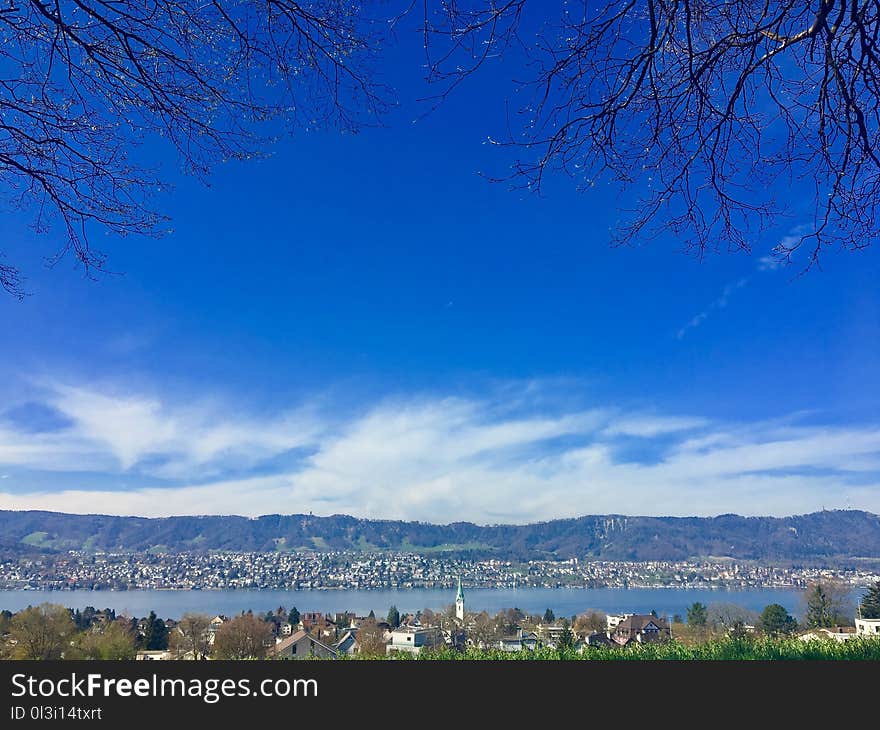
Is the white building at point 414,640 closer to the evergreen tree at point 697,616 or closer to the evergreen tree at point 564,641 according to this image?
the evergreen tree at point 564,641

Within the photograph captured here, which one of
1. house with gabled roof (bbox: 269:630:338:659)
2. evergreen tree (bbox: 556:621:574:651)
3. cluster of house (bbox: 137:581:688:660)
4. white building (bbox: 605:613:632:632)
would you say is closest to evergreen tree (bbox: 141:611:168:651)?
cluster of house (bbox: 137:581:688:660)

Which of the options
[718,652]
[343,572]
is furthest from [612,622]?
[343,572]

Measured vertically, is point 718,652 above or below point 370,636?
above

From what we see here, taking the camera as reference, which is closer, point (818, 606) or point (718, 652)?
point (718, 652)

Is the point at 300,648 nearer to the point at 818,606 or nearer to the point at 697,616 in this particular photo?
the point at 697,616

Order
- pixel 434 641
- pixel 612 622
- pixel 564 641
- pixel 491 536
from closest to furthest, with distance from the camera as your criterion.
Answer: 1. pixel 564 641
2. pixel 434 641
3. pixel 612 622
4. pixel 491 536

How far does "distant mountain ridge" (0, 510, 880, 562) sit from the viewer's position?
206ft

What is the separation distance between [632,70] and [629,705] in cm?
300

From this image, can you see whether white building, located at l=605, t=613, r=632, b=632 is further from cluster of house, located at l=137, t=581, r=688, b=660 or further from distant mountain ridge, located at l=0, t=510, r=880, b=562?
distant mountain ridge, located at l=0, t=510, r=880, b=562

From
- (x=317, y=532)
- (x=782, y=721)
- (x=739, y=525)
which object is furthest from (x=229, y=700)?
(x=317, y=532)

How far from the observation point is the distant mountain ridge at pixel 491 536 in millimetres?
62781

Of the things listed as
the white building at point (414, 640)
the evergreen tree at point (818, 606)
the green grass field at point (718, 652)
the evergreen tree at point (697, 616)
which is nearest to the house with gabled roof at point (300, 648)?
the white building at point (414, 640)

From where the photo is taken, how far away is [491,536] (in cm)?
10875

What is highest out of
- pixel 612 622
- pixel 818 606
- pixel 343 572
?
pixel 818 606
